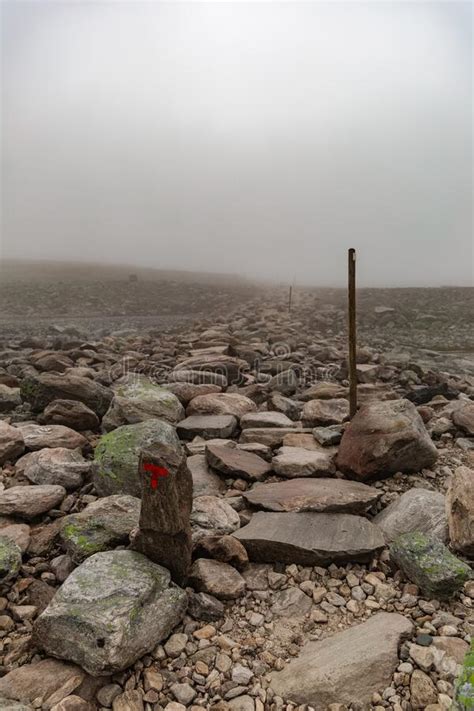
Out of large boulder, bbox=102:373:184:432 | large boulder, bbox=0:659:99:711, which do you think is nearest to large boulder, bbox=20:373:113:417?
large boulder, bbox=102:373:184:432

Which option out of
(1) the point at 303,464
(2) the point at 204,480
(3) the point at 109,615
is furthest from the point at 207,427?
(3) the point at 109,615

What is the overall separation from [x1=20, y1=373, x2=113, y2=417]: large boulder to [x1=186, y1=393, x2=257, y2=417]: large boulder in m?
1.58

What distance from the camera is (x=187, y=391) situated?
9.02 m

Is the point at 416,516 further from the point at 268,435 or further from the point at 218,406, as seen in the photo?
the point at 218,406

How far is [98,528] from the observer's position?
13.7 feet

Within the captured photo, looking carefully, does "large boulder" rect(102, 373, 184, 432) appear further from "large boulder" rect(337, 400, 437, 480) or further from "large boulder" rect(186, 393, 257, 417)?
"large boulder" rect(337, 400, 437, 480)

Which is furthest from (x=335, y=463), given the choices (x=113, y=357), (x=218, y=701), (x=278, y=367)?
(x=113, y=357)

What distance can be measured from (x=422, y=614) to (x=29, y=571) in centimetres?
334

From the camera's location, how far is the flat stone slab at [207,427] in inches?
288

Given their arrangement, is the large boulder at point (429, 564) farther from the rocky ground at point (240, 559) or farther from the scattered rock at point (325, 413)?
the scattered rock at point (325, 413)

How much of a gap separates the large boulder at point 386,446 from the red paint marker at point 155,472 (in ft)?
9.30

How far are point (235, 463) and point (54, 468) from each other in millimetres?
2234

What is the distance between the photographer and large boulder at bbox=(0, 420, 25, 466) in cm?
616

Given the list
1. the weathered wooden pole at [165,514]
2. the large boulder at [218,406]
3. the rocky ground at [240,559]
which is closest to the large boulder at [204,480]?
the rocky ground at [240,559]
